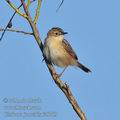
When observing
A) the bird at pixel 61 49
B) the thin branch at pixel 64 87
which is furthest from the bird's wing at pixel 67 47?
the thin branch at pixel 64 87

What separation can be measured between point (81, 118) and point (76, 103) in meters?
0.16

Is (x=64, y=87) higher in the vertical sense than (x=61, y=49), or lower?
higher

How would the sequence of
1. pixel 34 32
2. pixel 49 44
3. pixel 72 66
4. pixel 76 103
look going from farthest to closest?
pixel 72 66, pixel 49 44, pixel 34 32, pixel 76 103

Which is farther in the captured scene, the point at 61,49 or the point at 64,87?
the point at 61,49

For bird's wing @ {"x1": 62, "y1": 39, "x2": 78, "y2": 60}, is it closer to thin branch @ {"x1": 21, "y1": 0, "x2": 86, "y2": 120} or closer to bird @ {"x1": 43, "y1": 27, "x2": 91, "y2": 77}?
bird @ {"x1": 43, "y1": 27, "x2": 91, "y2": 77}

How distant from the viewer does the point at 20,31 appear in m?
2.72

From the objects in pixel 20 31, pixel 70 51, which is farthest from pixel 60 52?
pixel 20 31

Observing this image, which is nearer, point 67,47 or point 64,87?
point 64,87

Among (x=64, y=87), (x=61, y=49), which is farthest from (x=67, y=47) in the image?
(x=64, y=87)

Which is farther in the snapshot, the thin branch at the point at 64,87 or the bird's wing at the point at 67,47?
the bird's wing at the point at 67,47

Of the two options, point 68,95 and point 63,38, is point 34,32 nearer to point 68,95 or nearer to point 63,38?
point 68,95

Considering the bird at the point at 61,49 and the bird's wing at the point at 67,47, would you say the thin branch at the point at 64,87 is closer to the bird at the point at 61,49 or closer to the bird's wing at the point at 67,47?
the bird at the point at 61,49

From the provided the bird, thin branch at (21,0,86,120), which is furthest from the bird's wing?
thin branch at (21,0,86,120)

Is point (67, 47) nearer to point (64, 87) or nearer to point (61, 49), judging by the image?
point (61, 49)
